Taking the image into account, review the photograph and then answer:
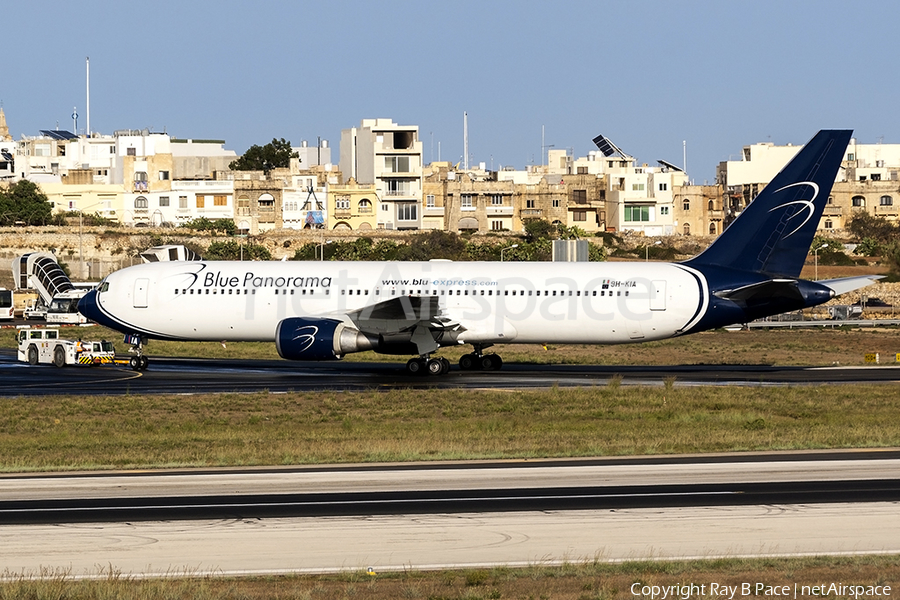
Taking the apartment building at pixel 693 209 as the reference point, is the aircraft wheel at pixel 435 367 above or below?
below

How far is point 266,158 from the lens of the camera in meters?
184

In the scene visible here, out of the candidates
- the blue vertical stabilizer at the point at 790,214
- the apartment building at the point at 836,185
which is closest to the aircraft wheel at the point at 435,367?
the blue vertical stabilizer at the point at 790,214

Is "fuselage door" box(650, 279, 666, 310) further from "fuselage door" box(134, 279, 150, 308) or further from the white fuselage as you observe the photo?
"fuselage door" box(134, 279, 150, 308)

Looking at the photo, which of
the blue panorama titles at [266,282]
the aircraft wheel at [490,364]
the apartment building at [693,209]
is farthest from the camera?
the apartment building at [693,209]

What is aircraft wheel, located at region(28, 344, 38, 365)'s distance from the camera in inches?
1981

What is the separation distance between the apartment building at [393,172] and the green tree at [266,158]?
78.9 ft

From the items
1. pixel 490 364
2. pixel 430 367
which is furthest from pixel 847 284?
pixel 430 367

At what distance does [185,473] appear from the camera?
965 inches

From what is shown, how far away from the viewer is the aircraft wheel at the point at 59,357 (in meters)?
49.3

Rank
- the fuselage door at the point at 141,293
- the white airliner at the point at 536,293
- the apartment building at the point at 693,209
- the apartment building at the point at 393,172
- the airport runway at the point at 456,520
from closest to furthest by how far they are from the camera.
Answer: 1. the airport runway at the point at 456,520
2. the white airliner at the point at 536,293
3. the fuselage door at the point at 141,293
4. the apartment building at the point at 393,172
5. the apartment building at the point at 693,209

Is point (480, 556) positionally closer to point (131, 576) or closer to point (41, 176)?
point (131, 576)

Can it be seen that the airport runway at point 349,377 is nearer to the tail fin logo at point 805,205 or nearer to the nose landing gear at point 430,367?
the nose landing gear at point 430,367

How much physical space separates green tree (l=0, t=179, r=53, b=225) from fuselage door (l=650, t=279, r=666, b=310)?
110349 millimetres

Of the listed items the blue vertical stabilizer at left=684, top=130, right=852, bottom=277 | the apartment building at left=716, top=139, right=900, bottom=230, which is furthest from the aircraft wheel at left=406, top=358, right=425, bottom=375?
the apartment building at left=716, top=139, right=900, bottom=230
